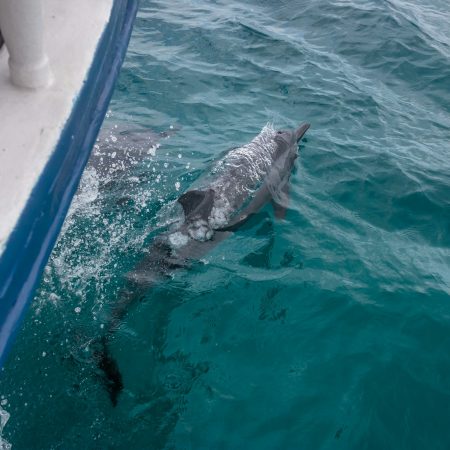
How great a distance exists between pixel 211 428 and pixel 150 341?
3.51 feet

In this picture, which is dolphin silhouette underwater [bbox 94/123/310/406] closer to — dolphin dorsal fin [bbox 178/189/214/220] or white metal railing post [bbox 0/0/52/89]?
dolphin dorsal fin [bbox 178/189/214/220]

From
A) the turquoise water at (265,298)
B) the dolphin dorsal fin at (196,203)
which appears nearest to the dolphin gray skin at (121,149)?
the turquoise water at (265,298)

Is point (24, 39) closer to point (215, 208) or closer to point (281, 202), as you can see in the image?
point (215, 208)

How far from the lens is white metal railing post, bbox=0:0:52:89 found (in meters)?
1.79

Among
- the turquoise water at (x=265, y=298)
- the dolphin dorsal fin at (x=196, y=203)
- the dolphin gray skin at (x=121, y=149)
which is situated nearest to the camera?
the turquoise water at (x=265, y=298)

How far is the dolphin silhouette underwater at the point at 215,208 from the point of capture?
514 cm

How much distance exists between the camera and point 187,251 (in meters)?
6.05

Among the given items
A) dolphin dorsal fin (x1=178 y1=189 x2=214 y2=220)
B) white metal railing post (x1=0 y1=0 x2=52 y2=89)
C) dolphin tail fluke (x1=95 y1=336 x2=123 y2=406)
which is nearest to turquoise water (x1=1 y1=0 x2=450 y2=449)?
dolphin tail fluke (x1=95 y1=336 x2=123 y2=406)

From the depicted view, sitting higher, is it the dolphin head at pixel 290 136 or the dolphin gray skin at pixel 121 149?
the dolphin head at pixel 290 136

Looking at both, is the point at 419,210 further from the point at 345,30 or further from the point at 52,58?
the point at 345,30

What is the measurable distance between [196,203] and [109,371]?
2646mm

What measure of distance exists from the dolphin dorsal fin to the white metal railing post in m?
4.21

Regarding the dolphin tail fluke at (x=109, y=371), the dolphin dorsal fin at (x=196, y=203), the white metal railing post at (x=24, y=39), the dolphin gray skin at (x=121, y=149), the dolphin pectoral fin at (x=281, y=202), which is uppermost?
the white metal railing post at (x=24, y=39)

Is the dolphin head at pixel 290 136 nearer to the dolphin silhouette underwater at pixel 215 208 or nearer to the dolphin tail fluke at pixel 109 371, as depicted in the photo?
the dolphin silhouette underwater at pixel 215 208
